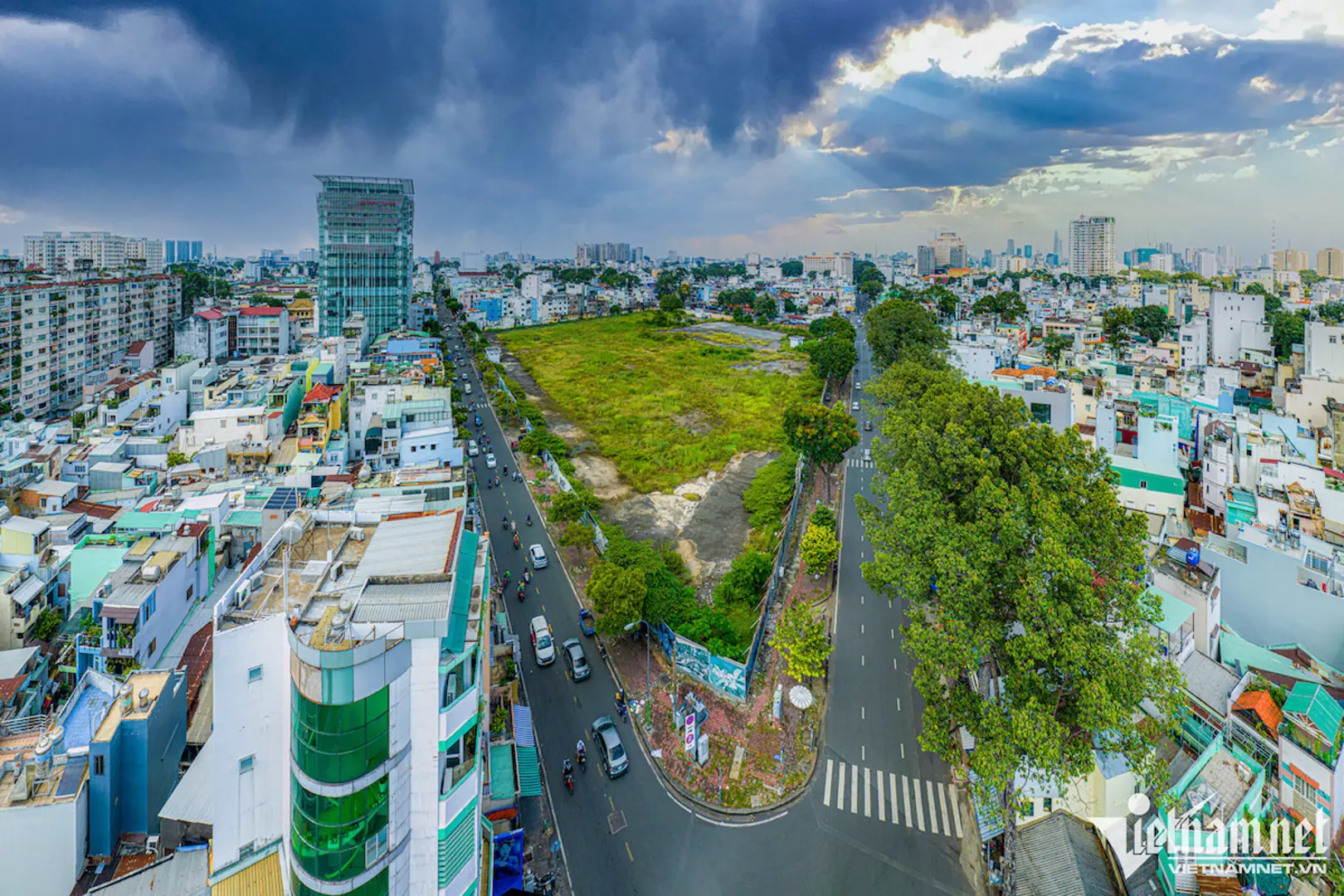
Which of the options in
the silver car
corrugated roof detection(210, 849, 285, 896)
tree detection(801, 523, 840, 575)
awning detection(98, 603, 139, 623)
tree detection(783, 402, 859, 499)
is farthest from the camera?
tree detection(783, 402, 859, 499)

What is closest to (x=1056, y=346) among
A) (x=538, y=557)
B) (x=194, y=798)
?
(x=538, y=557)

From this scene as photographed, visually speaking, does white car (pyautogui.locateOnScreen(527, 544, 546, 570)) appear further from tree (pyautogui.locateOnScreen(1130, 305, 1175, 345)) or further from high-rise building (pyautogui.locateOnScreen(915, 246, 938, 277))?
high-rise building (pyautogui.locateOnScreen(915, 246, 938, 277))

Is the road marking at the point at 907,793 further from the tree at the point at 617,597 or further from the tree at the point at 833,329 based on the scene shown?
the tree at the point at 833,329

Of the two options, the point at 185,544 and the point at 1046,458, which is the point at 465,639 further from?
the point at 1046,458

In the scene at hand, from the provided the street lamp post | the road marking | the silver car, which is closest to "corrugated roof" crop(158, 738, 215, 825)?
the silver car

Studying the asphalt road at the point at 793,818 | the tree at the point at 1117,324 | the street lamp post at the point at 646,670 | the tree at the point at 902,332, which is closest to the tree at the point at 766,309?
the tree at the point at 1117,324
